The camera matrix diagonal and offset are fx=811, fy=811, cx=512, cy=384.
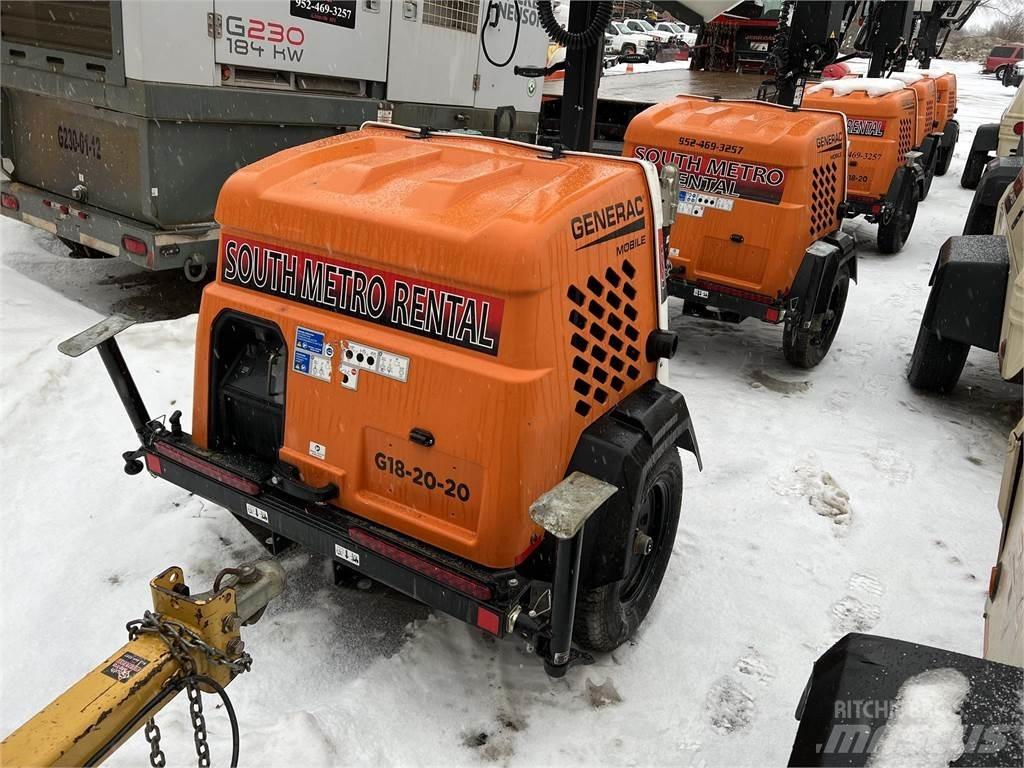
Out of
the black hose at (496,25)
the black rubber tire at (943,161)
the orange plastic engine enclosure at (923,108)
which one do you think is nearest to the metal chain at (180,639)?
the black hose at (496,25)

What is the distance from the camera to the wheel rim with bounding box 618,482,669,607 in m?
3.21

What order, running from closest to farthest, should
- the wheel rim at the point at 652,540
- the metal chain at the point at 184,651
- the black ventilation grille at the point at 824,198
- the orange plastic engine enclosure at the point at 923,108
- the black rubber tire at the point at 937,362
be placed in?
the metal chain at the point at 184,651 < the wheel rim at the point at 652,540 < the black rubber tire at the point at 937,362 < the black ventilation grille at the point at 824,198 < the orange plastic engine enclosure at the point at 923,108

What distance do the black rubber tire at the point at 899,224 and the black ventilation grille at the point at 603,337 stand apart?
7574mm

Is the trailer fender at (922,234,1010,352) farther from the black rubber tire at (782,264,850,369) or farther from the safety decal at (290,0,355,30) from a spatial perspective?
the safety decal at (290,0,355,30)

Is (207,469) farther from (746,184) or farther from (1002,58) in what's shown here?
(1002,58)

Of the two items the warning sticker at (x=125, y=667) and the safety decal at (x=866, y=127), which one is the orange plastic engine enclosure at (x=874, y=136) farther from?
the warning sticker at (x=125, y=667)

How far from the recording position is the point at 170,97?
5.25m

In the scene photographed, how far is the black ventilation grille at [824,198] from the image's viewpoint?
5805mm

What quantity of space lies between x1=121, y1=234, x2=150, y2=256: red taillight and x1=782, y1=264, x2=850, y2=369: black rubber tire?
14.8 ft

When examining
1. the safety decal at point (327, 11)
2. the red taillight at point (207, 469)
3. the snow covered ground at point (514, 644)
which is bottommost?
the snow covered ground at point (514, 644)

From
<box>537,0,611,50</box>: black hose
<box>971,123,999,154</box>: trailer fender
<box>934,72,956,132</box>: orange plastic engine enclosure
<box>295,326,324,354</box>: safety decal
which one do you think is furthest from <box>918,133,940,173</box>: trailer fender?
<box>295,326,324,354</box>: safety decal

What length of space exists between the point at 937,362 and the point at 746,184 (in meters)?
1.85

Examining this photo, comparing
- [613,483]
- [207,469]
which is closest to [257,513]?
[207,469]

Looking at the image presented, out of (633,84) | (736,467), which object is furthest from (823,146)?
(633,84)
